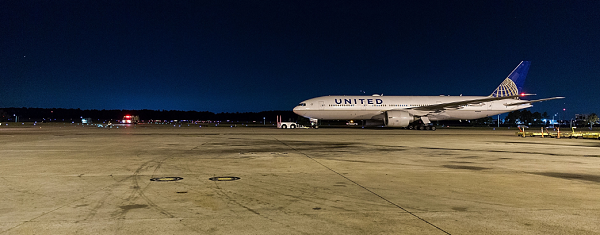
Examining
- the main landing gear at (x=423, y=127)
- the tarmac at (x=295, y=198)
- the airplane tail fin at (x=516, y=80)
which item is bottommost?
the tarmac at (x=295, y=198)

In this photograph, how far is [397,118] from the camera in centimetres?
3681

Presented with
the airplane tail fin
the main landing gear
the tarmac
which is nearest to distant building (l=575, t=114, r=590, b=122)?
the airplane tail fin

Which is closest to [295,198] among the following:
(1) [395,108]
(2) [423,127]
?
(2) [423,127]

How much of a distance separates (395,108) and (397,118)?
141 inches

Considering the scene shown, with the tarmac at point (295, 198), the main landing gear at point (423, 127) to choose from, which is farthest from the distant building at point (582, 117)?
the tarmac at point (295, 198)

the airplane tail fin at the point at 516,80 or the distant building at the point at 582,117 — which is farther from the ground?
the airplane tail fin at the point at 516,80

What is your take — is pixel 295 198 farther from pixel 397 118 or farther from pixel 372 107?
pixel 372 107

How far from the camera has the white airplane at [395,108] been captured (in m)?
38.0

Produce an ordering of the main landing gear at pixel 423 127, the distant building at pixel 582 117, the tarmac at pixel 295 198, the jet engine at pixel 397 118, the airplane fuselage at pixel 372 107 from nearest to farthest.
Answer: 1. the tarmac at pixel 295 198
2. the jet engine at pixel 397 118
3. the main landing gear at pixel 423 127
4. the airplane fuselage at pixel 372 107
5. the distant building at pixel 582 117

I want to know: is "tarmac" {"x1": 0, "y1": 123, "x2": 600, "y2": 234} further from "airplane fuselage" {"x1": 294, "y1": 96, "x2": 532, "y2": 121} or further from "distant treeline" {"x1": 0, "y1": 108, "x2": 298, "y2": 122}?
"distant treeline" {"x1": 0, "y1": 108, "x2": 298, "y2": 122}

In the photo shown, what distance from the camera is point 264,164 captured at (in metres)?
10.8

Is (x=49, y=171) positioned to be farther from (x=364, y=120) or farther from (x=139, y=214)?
(x=364, y=120)

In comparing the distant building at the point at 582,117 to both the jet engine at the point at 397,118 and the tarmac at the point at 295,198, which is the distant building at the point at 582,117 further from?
the tarmac at the point at 295,198

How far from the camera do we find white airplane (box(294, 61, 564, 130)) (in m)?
38.0
